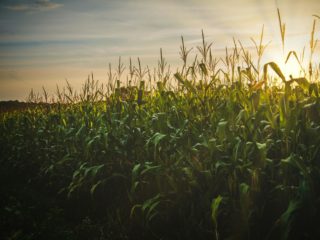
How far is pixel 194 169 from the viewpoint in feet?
9.71

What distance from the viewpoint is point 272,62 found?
2.77m

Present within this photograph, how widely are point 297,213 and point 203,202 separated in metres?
0.74

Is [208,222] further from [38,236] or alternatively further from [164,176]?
[38,236]

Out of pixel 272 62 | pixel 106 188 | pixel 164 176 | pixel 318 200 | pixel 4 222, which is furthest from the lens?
pixel 106 188

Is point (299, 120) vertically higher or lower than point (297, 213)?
higher

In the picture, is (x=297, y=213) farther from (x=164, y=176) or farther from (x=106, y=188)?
(x=106, y=188)

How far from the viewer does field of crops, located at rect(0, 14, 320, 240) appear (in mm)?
2502

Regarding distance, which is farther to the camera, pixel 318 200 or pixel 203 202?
pixel 203 202

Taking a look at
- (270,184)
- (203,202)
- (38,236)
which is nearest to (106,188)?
(38,236)

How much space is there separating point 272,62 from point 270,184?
97 centimetres

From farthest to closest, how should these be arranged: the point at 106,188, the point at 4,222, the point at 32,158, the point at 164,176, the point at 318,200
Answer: the point at 32,158
the point at 106,188
the point at 4,222
the point at 164,176
the point at 318,200

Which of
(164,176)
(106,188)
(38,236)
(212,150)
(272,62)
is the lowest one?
(38,236)

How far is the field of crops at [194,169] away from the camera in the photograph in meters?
2.50

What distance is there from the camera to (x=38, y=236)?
11.1 feet
